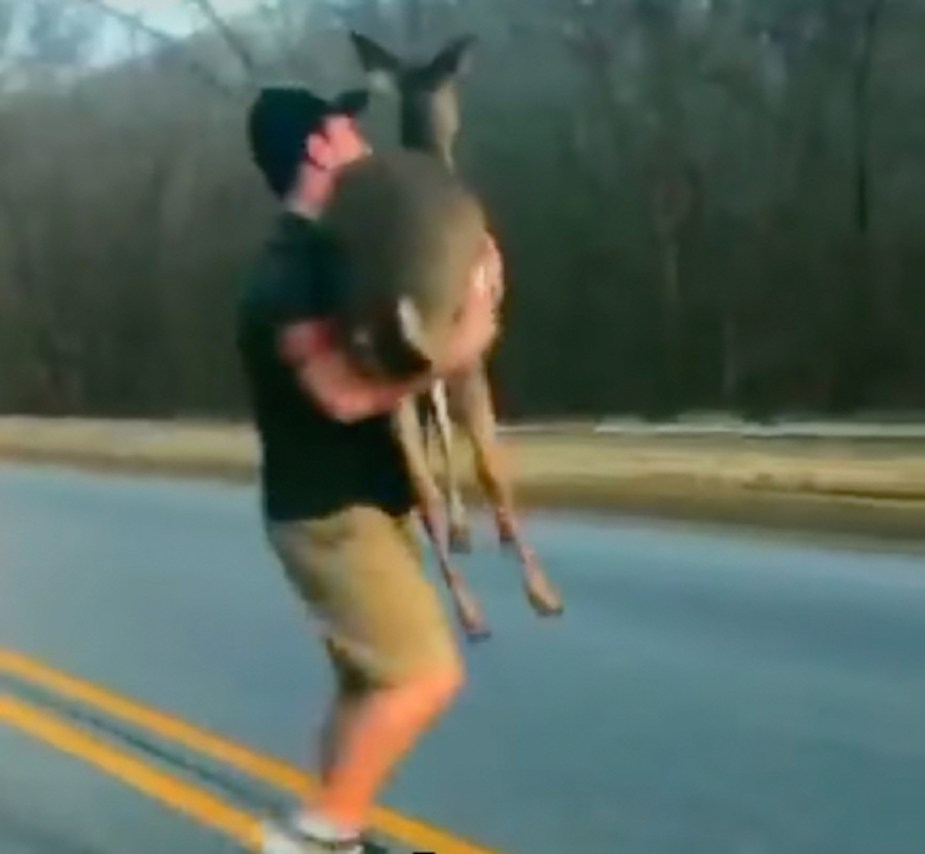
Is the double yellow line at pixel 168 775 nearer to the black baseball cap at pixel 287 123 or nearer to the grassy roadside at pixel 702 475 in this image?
the black baseball cap at pixel 287 123

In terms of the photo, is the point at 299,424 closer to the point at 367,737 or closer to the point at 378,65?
the point at 378,65

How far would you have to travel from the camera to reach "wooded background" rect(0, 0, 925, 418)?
8852mm

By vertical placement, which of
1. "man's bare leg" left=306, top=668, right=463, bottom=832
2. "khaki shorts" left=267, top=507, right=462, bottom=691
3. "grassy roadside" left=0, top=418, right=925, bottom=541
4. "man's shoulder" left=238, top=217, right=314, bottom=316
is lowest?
"grassy roadside" left=0, top=418, right=925, bottom=541

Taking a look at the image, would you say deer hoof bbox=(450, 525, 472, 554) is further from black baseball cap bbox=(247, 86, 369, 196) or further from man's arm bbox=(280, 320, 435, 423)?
black baseball cap bbox=(247, 86, 369, 196)

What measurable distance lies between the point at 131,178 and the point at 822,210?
28.8ft

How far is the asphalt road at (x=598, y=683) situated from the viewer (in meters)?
6.67

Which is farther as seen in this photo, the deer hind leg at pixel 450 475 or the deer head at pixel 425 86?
the deer hind leg at pixel 450 475

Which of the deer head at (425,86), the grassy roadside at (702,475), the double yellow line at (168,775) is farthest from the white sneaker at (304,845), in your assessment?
the grassy roadside at (702,475)

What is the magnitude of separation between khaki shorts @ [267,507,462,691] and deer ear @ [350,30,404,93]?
623mm

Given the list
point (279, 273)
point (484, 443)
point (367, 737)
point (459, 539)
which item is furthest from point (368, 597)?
point (484, 443)

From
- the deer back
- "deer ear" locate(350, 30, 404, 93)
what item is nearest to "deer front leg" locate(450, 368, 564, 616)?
the deer back

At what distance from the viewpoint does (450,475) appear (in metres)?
4.55

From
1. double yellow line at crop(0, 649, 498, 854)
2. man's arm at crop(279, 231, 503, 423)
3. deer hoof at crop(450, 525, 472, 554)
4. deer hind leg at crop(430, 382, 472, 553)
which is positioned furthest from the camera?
double yellow line at crop(0, 649, 498, 854)

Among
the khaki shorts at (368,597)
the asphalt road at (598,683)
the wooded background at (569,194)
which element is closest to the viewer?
the khaki shorts at (368,597)
